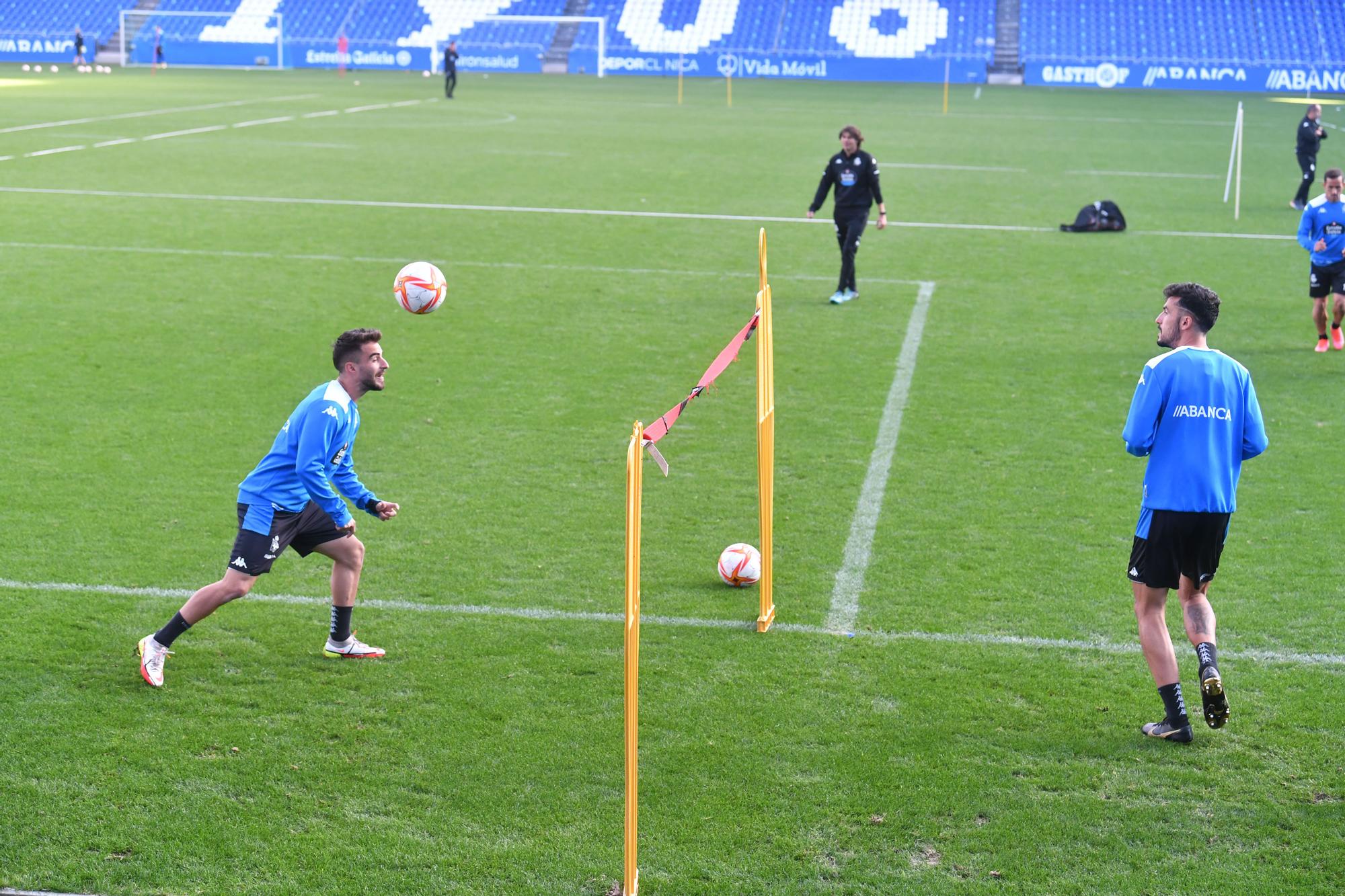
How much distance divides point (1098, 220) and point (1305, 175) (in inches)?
246

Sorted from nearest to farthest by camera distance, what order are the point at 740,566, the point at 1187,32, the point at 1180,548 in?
the point at 1180,548 → the point at 740,566 → the point at 1187,32

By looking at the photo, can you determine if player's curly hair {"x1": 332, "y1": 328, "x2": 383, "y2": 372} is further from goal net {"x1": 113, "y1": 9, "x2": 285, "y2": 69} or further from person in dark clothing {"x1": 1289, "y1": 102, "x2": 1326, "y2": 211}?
goal net {"x1": 113, "y1": 9, "x2": 285, "y2": 69}

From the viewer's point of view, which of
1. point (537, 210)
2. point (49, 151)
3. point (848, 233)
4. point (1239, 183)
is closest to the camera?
point (848, 233)

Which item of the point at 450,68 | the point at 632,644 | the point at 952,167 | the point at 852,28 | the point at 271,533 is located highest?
the point at 852,28

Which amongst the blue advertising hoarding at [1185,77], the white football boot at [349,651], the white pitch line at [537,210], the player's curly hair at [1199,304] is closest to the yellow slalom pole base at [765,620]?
the white football boot at [349,651]

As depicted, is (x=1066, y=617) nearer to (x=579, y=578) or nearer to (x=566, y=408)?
(x=579, y=578)

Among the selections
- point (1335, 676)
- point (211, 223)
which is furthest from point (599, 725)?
point (211, 223)

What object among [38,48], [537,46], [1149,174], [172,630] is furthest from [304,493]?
[38,48]

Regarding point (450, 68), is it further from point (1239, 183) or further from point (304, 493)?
point (304, 493)

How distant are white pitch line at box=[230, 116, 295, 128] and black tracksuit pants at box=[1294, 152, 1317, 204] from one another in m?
26.2

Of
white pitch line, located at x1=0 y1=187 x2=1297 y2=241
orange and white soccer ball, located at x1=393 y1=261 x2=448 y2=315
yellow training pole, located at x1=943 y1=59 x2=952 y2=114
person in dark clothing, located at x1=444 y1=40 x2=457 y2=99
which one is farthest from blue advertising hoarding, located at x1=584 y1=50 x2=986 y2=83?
orange and white soccer ball, located at x1=393 y1=261 x2=448 y2=315

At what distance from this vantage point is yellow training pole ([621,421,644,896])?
4.79 m

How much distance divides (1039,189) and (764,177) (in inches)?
223

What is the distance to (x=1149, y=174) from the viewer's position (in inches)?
1222
